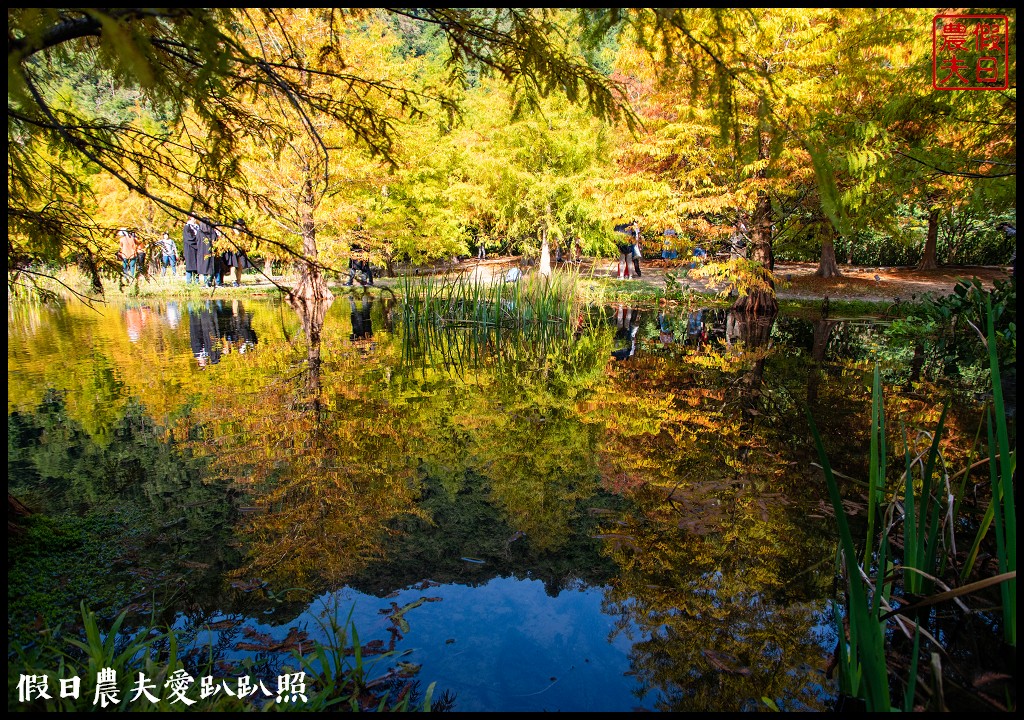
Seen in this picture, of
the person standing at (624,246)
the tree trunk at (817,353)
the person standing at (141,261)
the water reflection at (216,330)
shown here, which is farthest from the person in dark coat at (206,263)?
the tree trunk at (817,353)

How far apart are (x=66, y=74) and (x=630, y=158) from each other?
9.95m

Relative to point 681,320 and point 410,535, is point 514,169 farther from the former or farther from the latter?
point 410,535

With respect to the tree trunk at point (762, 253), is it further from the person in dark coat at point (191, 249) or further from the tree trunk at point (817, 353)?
the person in dark coat at point (191, 249)

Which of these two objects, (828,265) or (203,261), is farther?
(203,261)

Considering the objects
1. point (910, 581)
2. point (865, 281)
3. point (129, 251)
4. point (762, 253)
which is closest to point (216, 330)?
point (129, 251)

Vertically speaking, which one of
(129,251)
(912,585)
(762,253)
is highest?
(129,251)

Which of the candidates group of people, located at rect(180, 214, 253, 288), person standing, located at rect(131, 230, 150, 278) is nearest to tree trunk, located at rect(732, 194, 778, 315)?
person standing, located at rect(131, 230, 150, 278)

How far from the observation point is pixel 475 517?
11.5 ft

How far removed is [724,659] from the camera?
2.29m

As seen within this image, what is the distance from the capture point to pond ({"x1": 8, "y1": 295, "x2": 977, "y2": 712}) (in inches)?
93.1

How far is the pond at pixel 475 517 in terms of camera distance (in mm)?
2365

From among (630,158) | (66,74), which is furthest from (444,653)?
(630,158)

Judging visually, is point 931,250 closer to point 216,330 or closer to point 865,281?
point 865,281

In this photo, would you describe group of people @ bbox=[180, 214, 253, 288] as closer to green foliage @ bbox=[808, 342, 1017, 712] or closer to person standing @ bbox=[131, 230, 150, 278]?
person standing @ bbox=[131, 230, 150, 278]
